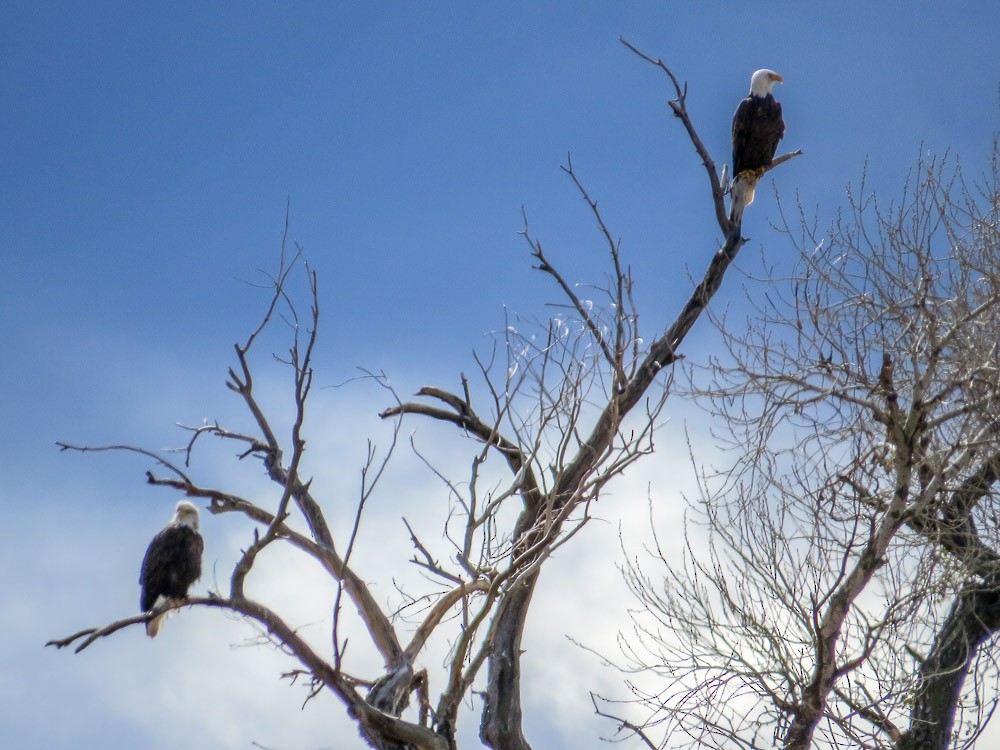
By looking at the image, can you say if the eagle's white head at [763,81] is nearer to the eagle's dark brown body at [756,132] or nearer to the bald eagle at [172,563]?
the eagle's dark brown body at [756,132]

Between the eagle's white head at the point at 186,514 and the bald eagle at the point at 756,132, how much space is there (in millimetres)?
5003

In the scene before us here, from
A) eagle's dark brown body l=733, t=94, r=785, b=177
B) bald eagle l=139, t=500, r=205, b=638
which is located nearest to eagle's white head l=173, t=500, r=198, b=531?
bald eagle l=139, t=500, r=205, b=638

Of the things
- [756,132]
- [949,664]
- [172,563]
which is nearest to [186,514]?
[172,563]

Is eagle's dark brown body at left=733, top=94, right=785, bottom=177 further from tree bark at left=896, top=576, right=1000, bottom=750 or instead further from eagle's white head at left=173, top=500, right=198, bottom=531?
eagle's white head at left=173, top=500, right=198, bottom=531

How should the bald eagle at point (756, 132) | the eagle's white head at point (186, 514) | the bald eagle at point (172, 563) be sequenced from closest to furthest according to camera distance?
the bald eagle at point (172, 563) → the eagle's white head at point (186, 514) → the bald eagle at point (756, 132)

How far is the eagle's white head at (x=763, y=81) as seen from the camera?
9031 millimetres

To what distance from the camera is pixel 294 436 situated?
11.5 feet

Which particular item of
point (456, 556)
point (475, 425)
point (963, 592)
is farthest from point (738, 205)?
point (456, 556)

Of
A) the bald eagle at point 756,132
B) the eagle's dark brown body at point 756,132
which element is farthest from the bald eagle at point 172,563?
the eagle's dark brown body at point 756,132

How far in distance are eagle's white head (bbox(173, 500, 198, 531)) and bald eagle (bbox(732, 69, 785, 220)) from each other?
5.00 metres

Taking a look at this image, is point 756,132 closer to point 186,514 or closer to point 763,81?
point 763,81

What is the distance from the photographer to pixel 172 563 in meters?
6.78

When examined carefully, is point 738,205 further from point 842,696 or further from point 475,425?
point 842,696

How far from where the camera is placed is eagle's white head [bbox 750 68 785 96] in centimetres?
903
